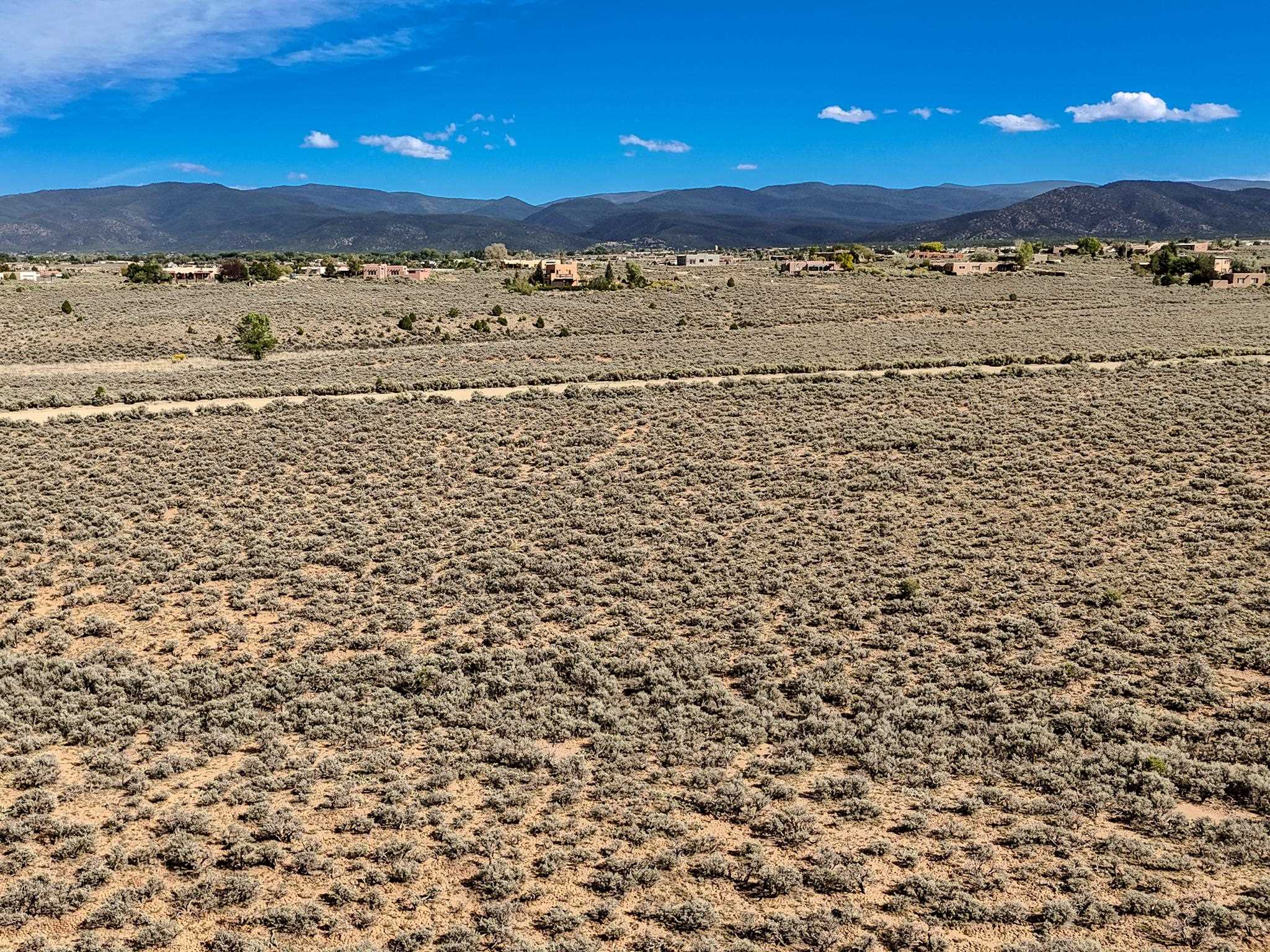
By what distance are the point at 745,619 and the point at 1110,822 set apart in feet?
22.6

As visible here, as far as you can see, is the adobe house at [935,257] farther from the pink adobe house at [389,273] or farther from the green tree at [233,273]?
the green tree at [233,273]

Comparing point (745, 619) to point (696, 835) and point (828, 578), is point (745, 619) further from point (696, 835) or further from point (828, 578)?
point (696, 835)

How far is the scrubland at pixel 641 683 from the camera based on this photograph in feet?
29.2

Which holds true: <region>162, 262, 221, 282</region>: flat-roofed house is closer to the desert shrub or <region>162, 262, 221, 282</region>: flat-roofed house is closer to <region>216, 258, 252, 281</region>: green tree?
<region>216, 258, 252, 281</region>: green tree

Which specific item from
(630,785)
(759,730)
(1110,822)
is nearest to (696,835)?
(630,785)

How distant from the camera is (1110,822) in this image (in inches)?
389

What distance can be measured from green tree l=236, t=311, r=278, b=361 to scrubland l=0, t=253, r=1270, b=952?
16.7 metres

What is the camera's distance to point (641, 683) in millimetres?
13516

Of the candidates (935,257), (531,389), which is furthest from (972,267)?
(531,389)

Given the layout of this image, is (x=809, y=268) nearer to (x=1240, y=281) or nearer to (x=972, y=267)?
(x=972, y=267)

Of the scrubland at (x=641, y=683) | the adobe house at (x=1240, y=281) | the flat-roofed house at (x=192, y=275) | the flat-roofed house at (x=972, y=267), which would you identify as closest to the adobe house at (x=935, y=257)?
the flat-roofed house at (x=972, y=267)

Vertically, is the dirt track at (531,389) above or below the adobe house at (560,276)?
below

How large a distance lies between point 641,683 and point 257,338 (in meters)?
38.5

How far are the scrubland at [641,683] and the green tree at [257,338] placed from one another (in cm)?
1668
